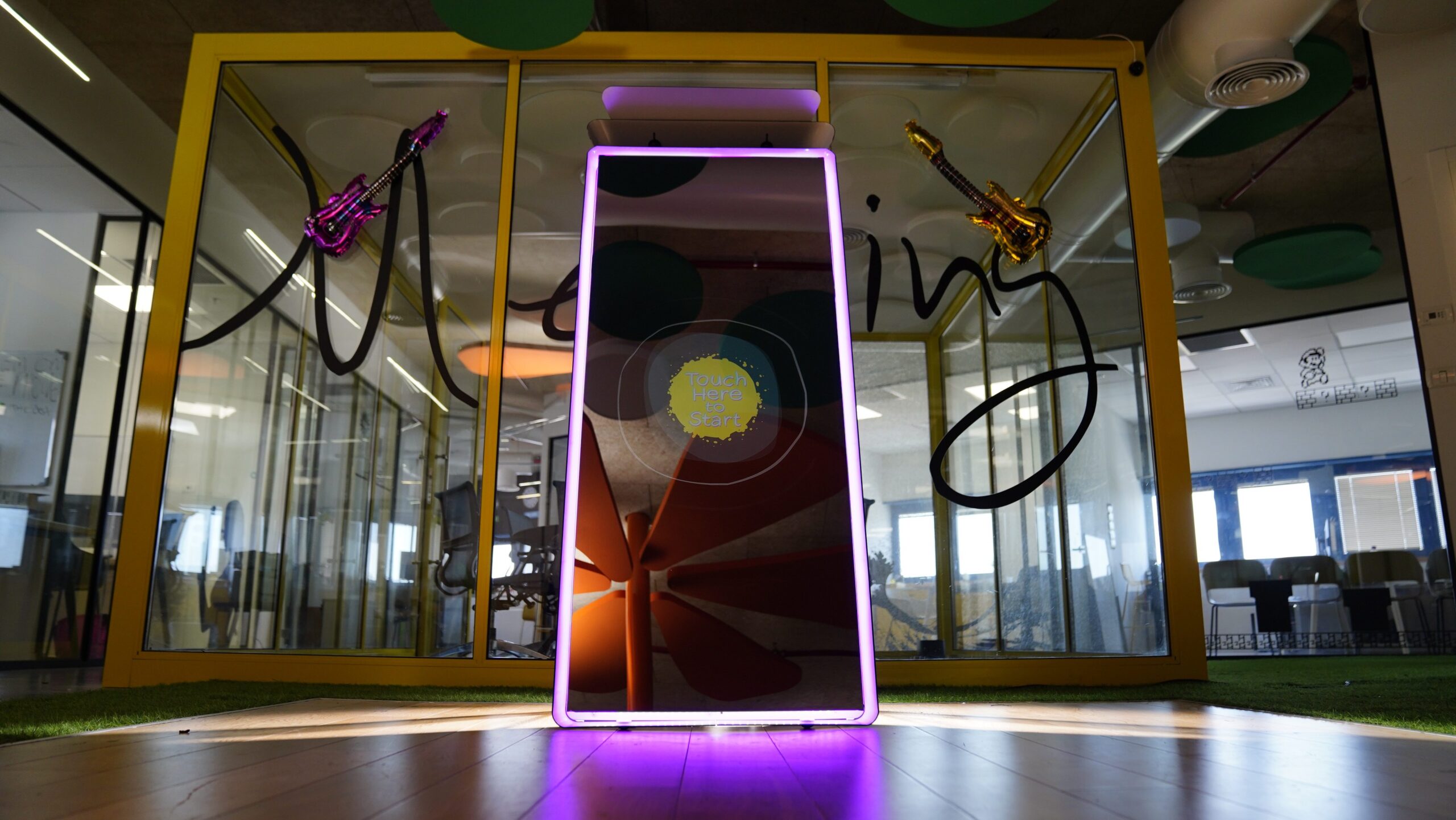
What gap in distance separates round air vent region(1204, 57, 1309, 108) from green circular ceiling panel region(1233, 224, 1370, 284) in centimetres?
207

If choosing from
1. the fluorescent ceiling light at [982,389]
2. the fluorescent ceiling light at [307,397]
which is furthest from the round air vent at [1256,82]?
the fluorescent ceiling light at [307,397]

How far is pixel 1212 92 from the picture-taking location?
337cm

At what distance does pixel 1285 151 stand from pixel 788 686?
17.9 ft

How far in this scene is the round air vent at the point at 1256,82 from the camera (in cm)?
320

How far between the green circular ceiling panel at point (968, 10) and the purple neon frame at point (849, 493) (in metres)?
1.24

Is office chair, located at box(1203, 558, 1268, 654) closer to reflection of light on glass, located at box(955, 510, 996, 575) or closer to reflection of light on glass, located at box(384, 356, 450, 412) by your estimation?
reflection of light on glass, located at box(955, 510, 996, 575)

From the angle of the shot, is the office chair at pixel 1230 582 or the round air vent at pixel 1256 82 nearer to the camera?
the round air vent at pixel 1256 82

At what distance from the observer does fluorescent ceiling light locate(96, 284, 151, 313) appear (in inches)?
193

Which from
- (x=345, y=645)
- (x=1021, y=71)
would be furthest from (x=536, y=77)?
(x=345, y=645)

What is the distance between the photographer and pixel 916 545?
9.88 feet

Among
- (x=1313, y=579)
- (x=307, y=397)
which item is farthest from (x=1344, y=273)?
(x=307, y=397)

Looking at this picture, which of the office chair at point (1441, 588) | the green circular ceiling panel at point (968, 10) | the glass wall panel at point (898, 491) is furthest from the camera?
the office chair at point (1441, 588)

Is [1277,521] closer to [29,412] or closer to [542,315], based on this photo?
[542,315]

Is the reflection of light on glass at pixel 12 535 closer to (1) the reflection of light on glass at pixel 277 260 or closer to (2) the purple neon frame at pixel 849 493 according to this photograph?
(1) the reflection of light on glass at pixel 277 260
